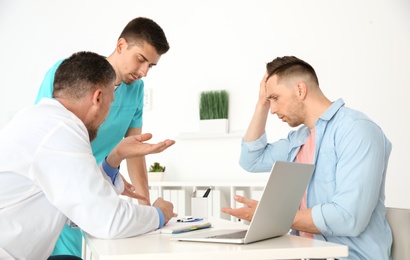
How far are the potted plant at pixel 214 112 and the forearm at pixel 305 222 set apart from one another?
188 centimetres

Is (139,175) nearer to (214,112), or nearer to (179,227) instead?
(179,227)

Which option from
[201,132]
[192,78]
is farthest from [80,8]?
[201,132]

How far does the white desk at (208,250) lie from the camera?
109cm

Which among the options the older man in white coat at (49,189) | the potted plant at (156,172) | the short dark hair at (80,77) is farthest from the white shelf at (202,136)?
the older man in white coat at (49,189)

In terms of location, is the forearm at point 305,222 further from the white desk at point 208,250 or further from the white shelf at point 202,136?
the white shelf at point 202,136

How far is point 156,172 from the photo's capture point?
3602mm

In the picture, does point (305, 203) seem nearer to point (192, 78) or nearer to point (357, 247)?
point (357, 247)

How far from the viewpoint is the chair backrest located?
5.33 ft

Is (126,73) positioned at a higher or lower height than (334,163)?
higher

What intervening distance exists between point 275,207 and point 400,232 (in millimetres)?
572

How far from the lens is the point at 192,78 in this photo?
3.71 meters

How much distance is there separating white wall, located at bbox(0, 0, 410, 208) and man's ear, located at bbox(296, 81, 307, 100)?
4.65ft

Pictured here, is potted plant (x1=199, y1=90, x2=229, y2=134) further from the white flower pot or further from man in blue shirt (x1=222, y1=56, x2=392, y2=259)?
man in blue shirt (x1=222, y1=56, x2=392, y2=259)

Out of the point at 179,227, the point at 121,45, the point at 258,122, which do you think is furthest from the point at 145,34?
the point at 179,227
